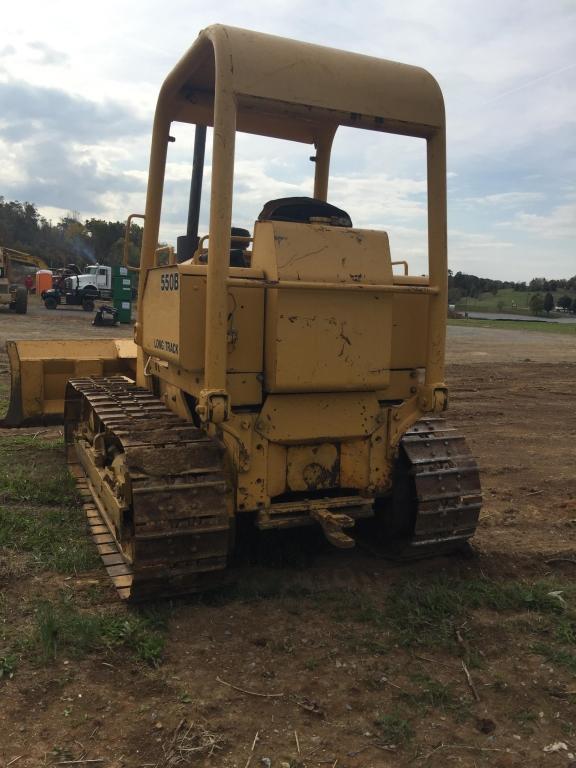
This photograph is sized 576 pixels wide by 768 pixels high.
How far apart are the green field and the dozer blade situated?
5195cm

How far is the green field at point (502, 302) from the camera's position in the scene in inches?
2382

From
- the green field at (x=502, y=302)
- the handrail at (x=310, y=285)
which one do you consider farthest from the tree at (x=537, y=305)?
the handrail at (x=310, y=285)

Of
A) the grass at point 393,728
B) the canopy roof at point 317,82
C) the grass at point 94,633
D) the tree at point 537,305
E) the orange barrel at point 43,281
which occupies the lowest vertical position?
the grass at point 393,728

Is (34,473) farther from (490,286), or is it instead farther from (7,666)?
(490,286)

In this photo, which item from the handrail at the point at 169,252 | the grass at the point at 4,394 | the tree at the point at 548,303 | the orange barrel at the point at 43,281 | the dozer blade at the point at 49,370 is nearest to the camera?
the handrail at the point at 169,252

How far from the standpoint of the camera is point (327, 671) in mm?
3299

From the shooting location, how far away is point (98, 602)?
3855 mm

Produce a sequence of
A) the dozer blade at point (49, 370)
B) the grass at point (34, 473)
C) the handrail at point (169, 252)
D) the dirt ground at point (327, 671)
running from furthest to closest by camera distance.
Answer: the dozer blade at point (49, 370)
the grass at point (34, 473)
the handrail at point (169, 252)
the dirt ground at point (327, 671)

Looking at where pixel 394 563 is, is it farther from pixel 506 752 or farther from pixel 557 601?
pixel 506 752

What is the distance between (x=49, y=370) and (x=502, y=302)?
63040 millimetres

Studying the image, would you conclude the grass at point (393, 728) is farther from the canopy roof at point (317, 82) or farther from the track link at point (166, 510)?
the canopy roof at point (317, 82)

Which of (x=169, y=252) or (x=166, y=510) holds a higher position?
(x=169, y=252)

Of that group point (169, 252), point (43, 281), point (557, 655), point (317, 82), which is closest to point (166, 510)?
point (169, 252)

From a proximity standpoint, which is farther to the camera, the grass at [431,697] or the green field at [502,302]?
the green field at [502,302]
